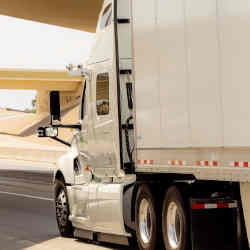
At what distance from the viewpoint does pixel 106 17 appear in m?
12.7

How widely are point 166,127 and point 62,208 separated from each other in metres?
5.17

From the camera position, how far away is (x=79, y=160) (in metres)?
14.5

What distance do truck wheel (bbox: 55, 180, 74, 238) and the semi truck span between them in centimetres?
35

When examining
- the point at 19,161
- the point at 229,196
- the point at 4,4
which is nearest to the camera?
the point at 229,196

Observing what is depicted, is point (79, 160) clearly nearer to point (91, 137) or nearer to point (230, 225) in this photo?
point (91, 137)

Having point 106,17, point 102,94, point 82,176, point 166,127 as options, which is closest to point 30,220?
point 82,176

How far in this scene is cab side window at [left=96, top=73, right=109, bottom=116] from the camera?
41.6ft

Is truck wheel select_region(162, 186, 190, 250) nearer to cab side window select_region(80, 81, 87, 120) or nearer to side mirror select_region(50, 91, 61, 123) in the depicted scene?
side mirror select_region(50, 91, 61, 123)

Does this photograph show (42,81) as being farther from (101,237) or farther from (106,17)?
(106,17)

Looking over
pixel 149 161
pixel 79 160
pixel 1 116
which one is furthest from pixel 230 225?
pixel 1 116

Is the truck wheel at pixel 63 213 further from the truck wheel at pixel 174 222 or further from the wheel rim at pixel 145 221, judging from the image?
the truck wheel at pixel 174 222

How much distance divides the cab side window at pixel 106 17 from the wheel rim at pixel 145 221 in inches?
114

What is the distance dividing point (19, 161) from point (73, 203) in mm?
41527

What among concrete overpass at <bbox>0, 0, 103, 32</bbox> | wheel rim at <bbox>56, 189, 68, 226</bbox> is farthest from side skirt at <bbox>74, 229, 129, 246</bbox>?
concrete overpass at <bbox>0, 0, 103, 32</bbox>
